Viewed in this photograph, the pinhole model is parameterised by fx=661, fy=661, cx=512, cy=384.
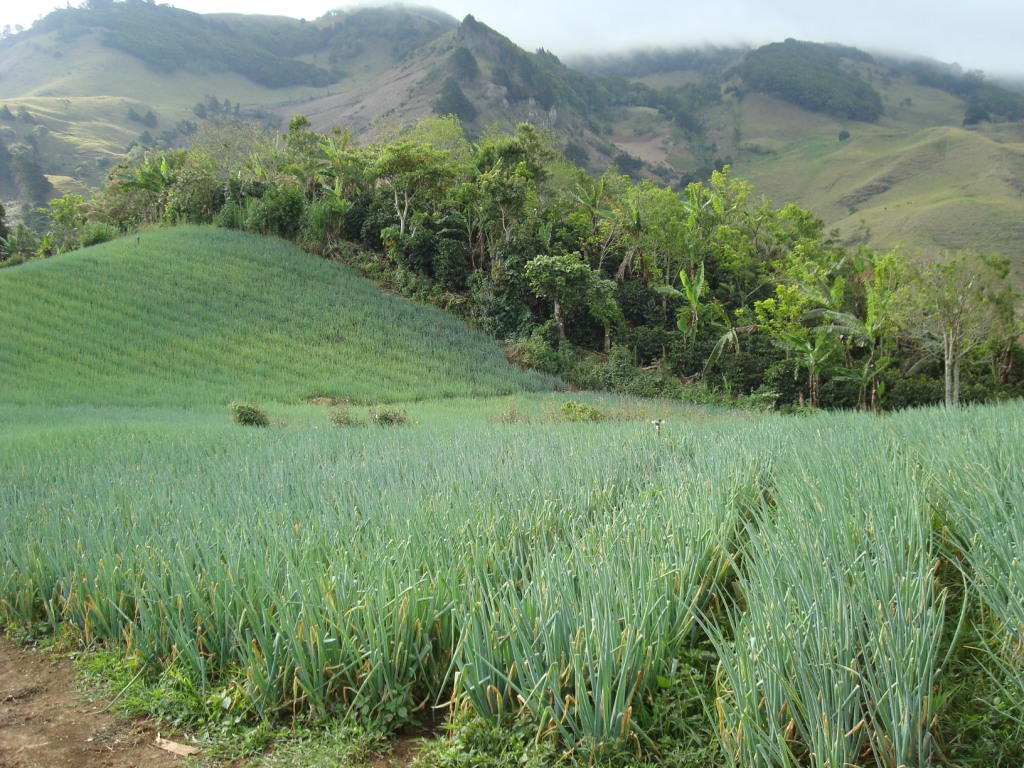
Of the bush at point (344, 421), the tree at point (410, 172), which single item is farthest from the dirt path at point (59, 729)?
the tree at point (410, 172)

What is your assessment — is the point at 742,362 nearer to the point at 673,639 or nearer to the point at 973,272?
the point at 973,272

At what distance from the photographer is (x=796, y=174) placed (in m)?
92.9

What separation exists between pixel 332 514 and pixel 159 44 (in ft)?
600

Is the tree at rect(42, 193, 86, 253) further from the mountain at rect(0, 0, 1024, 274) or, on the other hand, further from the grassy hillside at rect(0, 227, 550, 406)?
the mountain at rect(0, 0, 1024, 274)

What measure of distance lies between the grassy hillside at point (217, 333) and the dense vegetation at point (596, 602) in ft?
44.3

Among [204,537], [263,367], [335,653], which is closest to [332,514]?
[204,537]

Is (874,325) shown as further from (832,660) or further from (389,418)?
(832,660)

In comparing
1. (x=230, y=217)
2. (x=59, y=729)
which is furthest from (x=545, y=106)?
(x=59, y=729)

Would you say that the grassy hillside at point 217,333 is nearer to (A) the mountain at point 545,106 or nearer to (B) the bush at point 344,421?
(B) the bush at point 344,421

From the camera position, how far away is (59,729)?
2826 mm

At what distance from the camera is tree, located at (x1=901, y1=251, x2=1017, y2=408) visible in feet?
62.6

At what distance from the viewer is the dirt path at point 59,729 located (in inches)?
102

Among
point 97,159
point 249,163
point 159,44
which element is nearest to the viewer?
point 249,163

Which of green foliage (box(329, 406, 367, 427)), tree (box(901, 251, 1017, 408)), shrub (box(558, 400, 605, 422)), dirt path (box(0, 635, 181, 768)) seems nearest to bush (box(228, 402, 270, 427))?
green foliage (box(329, 406, 367, 427))
